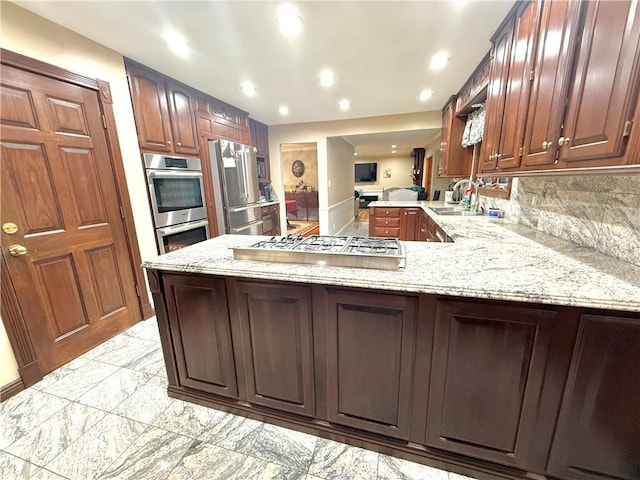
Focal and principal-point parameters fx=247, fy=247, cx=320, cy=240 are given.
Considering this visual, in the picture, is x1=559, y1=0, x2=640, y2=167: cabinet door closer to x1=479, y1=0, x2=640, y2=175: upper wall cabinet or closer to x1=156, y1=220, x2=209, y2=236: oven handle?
x1=479, y1=0, x2=640, y2=175: upper wall cabinet

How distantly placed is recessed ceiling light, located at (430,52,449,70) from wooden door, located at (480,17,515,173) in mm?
392

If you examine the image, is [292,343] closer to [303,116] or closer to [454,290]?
[454,290]

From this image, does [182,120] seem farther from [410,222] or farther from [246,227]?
[410,222]

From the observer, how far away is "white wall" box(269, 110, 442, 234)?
4133 mm

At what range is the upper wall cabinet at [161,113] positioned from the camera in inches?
91.8

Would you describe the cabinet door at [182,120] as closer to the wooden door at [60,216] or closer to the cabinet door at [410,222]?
the wooden door at [60,216]

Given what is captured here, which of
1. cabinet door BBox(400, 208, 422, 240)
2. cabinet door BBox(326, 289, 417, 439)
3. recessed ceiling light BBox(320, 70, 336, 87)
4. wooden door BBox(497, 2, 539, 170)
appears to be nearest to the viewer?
cabinet door BBox(326, 289, 417, 439)

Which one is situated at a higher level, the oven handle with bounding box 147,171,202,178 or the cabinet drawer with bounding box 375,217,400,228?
the oven handle with bounding box 147,171,202,178

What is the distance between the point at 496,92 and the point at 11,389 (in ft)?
13.2

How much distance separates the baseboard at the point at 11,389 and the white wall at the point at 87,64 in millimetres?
36

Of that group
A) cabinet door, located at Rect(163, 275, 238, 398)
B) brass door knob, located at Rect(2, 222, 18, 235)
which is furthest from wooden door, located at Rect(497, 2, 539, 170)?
brass door knob, located at Rect(2, 222, 18, 235)

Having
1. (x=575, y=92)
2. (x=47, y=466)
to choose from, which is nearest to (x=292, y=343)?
(x=47, y=466)

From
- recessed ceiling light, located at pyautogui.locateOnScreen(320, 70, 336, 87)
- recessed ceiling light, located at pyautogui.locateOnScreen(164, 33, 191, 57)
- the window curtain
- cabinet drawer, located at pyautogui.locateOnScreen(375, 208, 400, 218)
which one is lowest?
cabinet drawer, located at pyautogui.locateOnScreen(375, 208, 400, 218)

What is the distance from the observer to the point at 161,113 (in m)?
2.56
